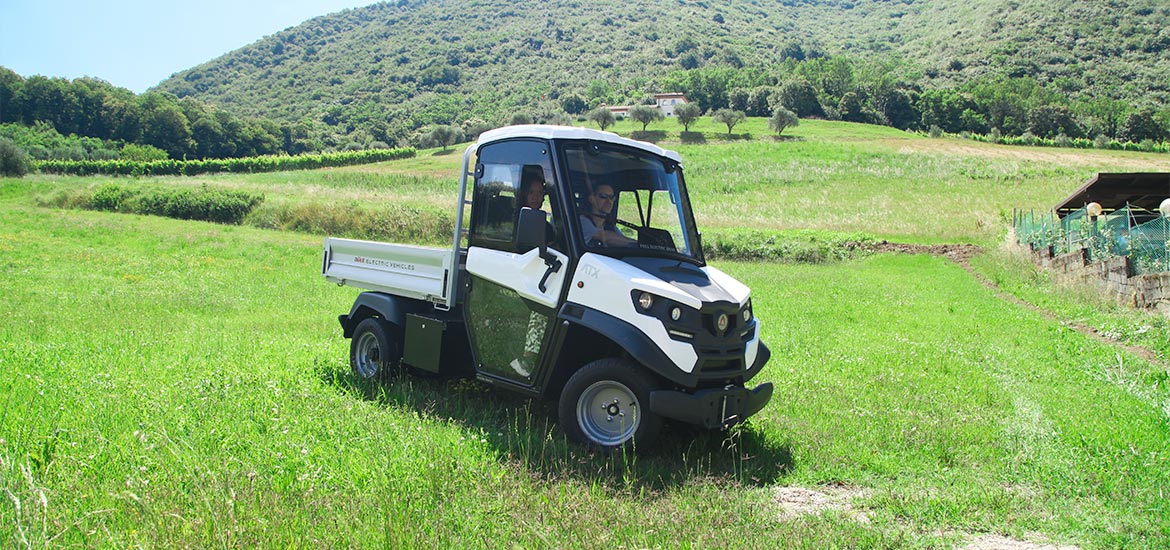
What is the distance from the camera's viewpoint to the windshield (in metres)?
5.89

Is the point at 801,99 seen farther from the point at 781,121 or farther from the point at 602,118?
the point at 602,118

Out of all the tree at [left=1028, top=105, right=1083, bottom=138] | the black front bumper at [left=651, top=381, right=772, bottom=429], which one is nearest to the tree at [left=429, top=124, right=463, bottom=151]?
the tree at [left=1028, top=105, right=1083, bottom=138]

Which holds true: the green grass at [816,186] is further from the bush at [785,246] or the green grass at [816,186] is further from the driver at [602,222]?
the driver at [602,222]

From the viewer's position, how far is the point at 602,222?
19.5 ft

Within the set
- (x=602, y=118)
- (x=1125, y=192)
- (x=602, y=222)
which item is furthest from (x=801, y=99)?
(x=602, y=222)

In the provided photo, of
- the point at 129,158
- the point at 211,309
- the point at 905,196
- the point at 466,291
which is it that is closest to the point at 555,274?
the point at 466,291

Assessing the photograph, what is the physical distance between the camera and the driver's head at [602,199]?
5965 mm

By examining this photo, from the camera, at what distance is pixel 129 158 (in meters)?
76.9

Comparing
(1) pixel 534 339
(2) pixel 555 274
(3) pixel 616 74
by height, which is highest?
(3) pixel 616 74

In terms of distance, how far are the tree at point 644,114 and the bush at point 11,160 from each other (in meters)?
66.3

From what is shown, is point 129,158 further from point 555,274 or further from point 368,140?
point 555,274

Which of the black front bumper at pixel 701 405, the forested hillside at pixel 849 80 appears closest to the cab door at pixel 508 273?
the black front bumper at pixel 701 405

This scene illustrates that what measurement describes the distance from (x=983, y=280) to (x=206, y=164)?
7561 cm

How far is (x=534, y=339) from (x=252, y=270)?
694 inches
